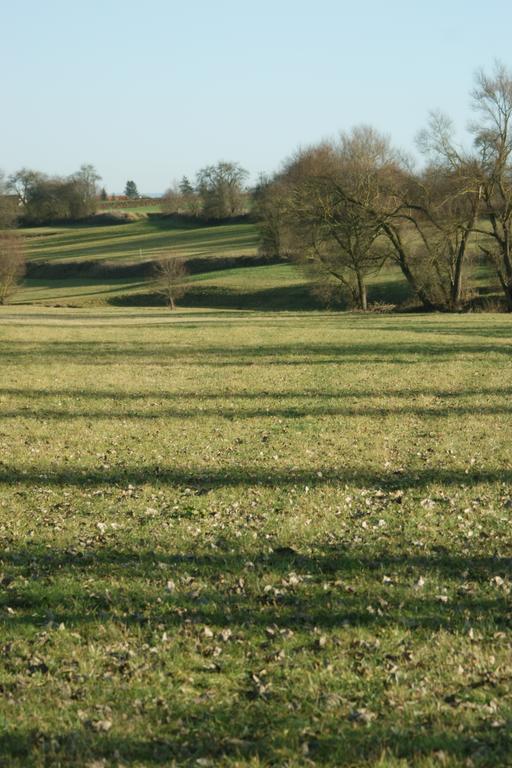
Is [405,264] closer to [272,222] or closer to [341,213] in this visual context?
[341,213]

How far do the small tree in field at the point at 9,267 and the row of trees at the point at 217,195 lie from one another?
153 feet

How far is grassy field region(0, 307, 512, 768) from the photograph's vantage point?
518cm

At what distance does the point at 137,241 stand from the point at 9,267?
44.2m

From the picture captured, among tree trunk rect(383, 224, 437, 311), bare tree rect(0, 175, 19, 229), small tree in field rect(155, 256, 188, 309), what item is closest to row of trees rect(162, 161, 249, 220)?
bare tree rect(0, 175, 19, 229)

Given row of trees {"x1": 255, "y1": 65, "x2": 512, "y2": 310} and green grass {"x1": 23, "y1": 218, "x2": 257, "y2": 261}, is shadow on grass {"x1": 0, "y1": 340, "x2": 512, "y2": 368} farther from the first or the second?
green grass {"x1": 23, "y1": 218, "x2": 257, "y2": 261}

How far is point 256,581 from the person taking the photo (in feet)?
25.0

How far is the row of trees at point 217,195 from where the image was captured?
119 metres

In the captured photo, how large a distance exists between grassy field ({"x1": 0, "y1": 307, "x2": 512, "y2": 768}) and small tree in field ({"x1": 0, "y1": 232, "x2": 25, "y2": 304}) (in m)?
62.0

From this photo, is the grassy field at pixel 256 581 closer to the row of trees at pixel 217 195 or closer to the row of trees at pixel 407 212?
the row of trees at pixel 407 212

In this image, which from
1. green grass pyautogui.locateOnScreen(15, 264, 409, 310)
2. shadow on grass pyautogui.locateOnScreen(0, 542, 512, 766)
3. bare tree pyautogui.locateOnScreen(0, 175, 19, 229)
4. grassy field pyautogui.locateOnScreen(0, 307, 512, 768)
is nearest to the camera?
shadow on grass pyautogui.locateOnScreen(0, 542, 512, 766)

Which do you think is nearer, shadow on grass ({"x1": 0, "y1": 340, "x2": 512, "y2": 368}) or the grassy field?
the grassy field

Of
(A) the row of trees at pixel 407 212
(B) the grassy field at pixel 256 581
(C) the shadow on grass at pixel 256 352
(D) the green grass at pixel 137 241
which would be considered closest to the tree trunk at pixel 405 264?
(A) the row of trees at pixel 407 212

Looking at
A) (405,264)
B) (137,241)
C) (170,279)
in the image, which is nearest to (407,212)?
(405,264)

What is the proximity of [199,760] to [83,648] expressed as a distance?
1.81 meters
